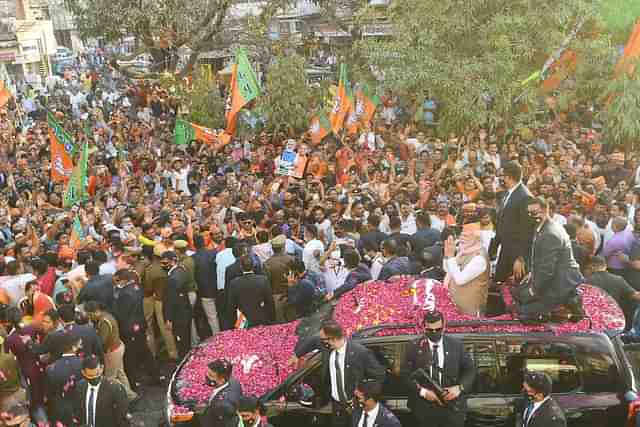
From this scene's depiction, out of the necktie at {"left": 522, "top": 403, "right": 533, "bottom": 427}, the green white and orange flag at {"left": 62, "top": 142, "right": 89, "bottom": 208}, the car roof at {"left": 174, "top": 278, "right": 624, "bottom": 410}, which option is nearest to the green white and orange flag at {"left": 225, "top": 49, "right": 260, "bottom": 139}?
the green white and orange flag at {"left": 62, "top": 142, "right": 89, "bottom": 208}

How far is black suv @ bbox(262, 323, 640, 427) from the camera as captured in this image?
5789 millimetres

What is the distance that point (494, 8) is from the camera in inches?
637

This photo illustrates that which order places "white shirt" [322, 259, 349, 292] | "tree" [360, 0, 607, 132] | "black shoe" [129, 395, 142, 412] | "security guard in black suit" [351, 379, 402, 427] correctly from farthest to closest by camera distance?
"tree" [360, 0, 607, 132]
"white shirt" [322, 259, 349, 292]
"black shoe" [129, 395, 142, 412]
"security guard in black suit" [351, 379, 402, 427]

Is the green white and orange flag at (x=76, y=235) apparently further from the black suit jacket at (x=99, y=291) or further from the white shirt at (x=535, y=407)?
the white shirt at (x=535, y=407)

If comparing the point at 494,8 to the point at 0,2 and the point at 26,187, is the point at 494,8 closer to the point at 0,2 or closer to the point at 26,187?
the point at 26,187

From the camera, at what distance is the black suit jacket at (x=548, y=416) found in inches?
199

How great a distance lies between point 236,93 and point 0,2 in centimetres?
3827

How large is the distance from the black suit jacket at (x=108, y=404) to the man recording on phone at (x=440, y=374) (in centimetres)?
234

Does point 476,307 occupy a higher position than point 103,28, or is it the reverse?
point 103,28

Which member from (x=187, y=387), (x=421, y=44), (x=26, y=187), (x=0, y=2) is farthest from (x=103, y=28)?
(x=0, y=2)

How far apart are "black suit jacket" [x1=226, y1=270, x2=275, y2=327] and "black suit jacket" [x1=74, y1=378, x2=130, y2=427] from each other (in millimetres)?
2624

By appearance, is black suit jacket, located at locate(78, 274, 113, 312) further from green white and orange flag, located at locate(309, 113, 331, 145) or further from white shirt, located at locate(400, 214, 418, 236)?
green white and orange flag, located at locate(309, 113, 331, 145)

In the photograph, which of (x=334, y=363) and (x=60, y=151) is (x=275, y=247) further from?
(x=60, y=151)

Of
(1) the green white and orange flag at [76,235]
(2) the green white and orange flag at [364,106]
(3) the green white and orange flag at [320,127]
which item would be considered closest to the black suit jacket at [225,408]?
(1) the green white and orange flag at [76,235]
